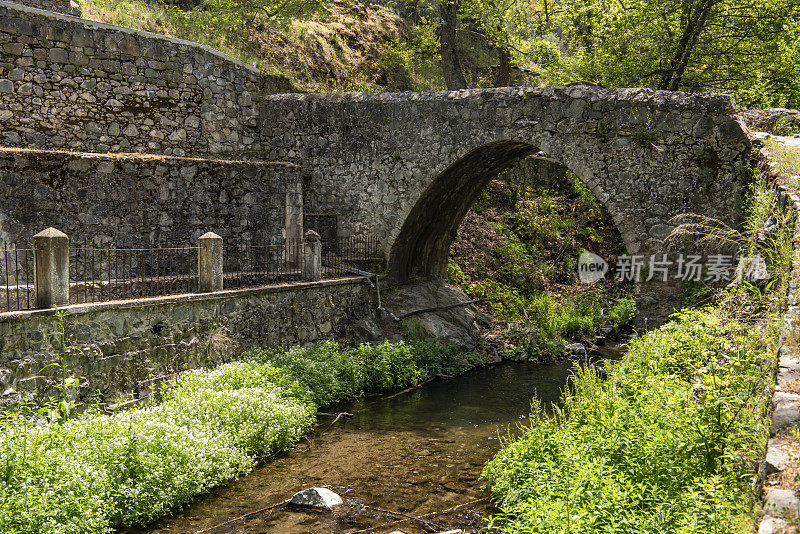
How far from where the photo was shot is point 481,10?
19672 mm

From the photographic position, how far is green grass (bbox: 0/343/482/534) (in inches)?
226

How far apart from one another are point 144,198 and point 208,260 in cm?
213

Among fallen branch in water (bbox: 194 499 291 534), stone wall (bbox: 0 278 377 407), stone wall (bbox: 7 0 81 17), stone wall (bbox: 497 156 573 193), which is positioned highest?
stone wall (bbox: 7 0 81 17)

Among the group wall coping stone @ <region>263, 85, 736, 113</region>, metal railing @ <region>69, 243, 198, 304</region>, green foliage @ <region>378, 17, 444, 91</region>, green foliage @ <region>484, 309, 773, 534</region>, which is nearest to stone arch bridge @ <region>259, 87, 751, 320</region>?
wall coping stone @ <region>263, 85, 736, 113</region>

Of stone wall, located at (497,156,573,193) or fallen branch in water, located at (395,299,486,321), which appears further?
stone wall, located at (497,156,573,193)

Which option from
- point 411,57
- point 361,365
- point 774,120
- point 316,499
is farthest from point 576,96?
point 411,57

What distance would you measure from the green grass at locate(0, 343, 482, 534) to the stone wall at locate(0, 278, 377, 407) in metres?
0.34

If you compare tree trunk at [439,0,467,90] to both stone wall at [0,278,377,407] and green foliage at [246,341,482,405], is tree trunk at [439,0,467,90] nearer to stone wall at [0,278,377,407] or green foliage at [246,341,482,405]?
green foliage at [246,341,482,405]

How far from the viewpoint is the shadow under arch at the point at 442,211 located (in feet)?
47.5

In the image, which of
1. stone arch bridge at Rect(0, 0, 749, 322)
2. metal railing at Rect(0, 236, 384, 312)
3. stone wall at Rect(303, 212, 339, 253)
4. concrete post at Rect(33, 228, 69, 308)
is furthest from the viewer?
stone wall at Rect(303, 212, 339, 253)

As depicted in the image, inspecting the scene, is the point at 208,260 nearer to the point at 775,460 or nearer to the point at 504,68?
the point at 775,460

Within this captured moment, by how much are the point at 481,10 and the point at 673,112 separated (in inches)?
359

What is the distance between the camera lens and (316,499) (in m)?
6.99

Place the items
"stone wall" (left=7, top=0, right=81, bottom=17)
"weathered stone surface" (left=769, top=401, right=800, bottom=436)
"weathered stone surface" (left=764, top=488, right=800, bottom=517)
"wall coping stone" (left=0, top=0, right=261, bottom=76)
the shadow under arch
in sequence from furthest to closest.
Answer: the shadow under arch < "stone wall" (left=7, top=0, right=81, bottom=17) < "wall coping stone" (left=0, top=0, right=261, bottom=76) < "weathered stone surface" (left=769, top=401, right=800, bottom=436) < "weathered stone surface" (left=764, top=488, right=800, bottom=517)
